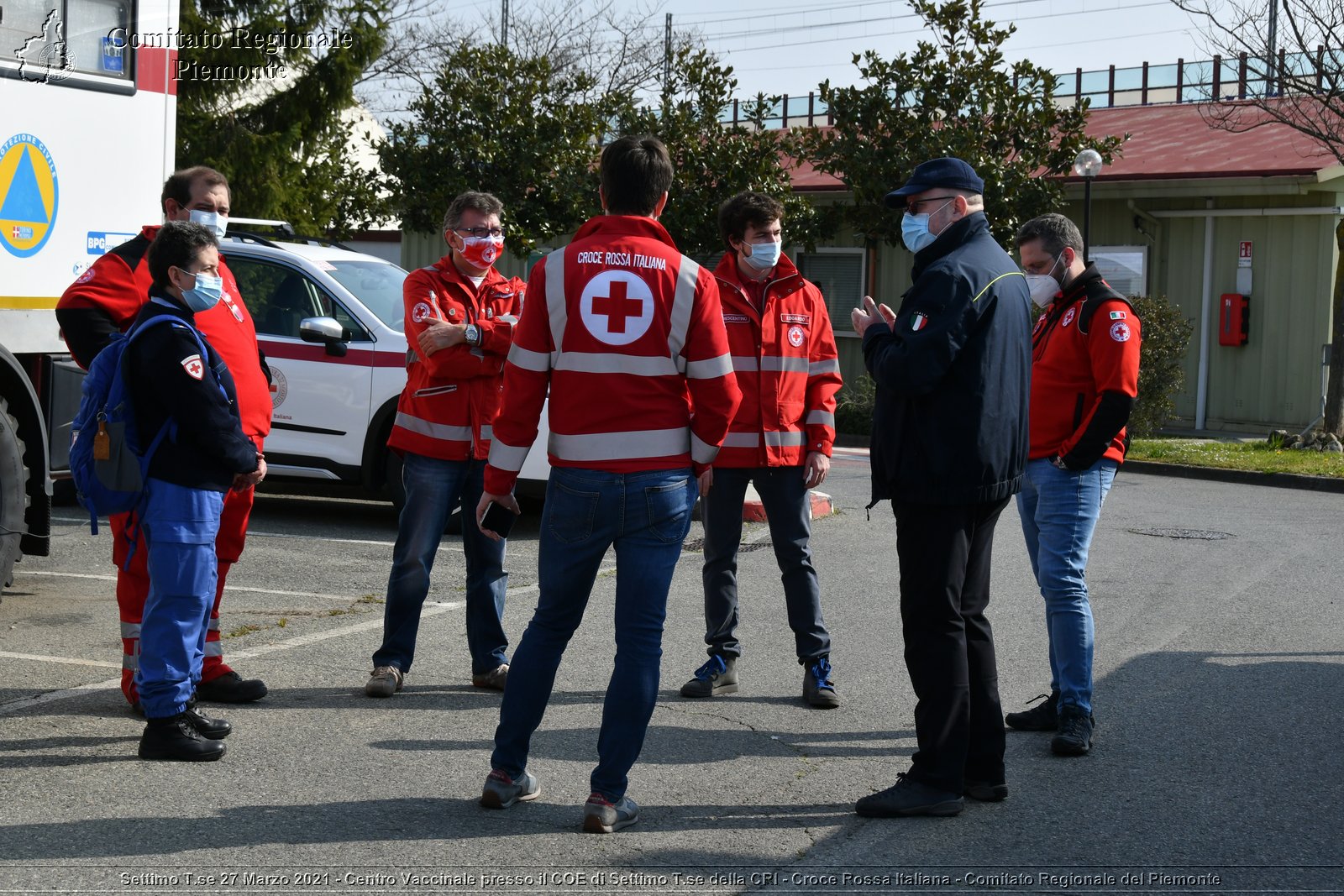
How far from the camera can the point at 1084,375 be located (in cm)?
543

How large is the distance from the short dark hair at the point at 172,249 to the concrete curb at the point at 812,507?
6.37 meters

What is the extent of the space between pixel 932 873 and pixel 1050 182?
17.2 meters

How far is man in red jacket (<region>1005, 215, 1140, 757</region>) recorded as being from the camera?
529cm

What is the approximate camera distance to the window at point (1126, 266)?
70.2 ft

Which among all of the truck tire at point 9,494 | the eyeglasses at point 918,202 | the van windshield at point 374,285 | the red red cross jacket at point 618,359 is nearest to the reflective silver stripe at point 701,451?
the red red cross jacket at point 618,359

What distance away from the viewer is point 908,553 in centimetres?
468

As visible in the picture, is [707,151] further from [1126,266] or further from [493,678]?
[493,678]

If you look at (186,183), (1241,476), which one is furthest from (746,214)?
(1241,476)

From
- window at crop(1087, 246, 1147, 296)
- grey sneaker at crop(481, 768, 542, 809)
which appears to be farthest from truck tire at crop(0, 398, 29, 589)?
window at crop(1087, 246, 1147, 296)

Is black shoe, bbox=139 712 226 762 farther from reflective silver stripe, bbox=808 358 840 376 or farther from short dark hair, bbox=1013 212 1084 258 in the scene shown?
short dark hair, bbox=1013 212 1084 258

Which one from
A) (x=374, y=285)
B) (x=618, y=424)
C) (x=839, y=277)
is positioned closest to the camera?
(x=618, y=424)

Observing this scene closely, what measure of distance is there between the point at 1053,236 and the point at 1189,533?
21.3ft

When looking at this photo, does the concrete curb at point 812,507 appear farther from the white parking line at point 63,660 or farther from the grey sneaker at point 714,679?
the white parking line at point 63,660

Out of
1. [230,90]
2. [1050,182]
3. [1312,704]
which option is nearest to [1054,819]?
[1312,704]
